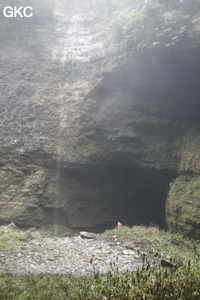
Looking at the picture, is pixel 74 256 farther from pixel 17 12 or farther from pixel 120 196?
pixel 17 12

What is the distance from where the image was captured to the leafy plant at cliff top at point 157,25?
11.9 meters

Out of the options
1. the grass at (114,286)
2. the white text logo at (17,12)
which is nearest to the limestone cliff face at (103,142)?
the white text logo at (17,12)

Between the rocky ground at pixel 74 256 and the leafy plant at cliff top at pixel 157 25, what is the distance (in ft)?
32.6

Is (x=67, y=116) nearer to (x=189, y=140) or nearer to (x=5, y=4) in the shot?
(x=189, y=140)

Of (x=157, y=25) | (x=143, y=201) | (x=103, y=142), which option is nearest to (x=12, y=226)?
(x=103, y=142)

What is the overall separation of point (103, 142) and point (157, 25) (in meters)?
7.12

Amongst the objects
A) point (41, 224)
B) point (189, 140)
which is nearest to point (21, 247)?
point (41, 224)

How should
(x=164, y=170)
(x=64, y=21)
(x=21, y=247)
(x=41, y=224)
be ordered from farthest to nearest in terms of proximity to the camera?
1. (x=64, y=21)
2. (x=164, y=170)
3. (x=41, y=224)
4. (x=21, y=247)

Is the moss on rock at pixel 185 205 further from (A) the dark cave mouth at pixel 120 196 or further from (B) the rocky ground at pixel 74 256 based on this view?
(B) the rocky ground at pixel 74 256

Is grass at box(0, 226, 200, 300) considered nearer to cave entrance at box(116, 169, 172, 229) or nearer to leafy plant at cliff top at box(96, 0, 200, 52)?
cave entrance at box(116, 169, 172, 229)

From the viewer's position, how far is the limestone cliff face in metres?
12.2

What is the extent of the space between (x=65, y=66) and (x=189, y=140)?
10.5 meters

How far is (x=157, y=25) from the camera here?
1280cm

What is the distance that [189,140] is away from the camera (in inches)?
510
